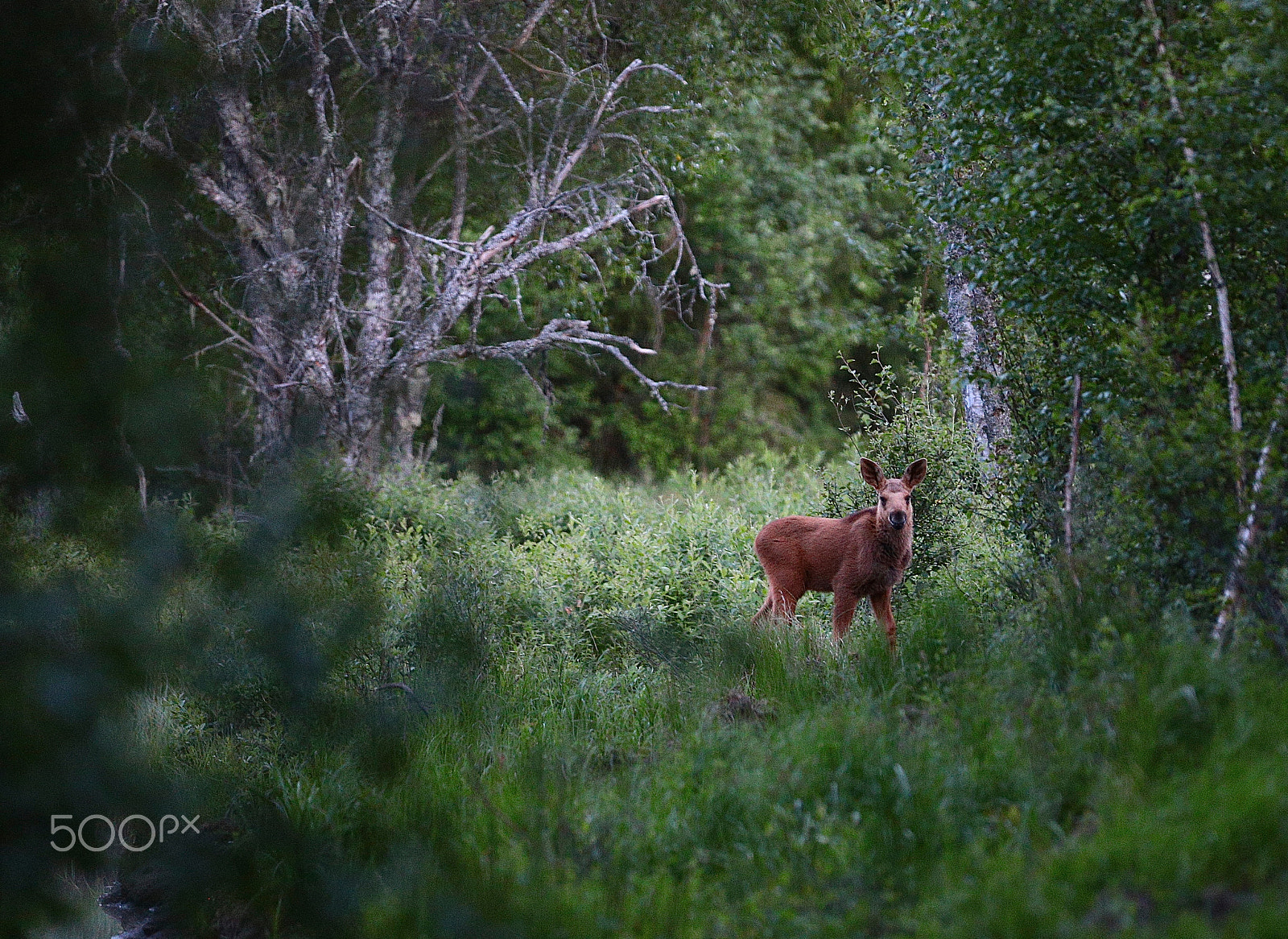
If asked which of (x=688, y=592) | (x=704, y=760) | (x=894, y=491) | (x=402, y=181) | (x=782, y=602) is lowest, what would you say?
(x=688, y=592)

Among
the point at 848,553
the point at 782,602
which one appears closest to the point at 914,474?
the point at 848,553

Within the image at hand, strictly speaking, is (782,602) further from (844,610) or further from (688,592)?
(688,592)

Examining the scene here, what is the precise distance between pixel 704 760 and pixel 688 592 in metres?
4.49

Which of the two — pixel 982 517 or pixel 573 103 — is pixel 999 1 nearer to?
pixel 982 517

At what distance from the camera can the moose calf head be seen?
23.2ft

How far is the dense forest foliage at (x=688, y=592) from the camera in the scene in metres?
3.30

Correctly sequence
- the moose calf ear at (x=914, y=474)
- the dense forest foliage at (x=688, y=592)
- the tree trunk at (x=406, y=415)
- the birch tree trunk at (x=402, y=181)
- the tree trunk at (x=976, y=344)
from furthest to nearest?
the tree trunk at (x=406, y=415) → the birch tree trunk at (x=402, y=181) → the moose calf ear at (x=914, y=474) → the tree trunk at (x=976, y=344) → the dense forest foliage at (x=688, y=592)

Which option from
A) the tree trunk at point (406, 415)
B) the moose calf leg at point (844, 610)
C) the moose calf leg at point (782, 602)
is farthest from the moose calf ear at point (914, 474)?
the tree trunk at point (406, 415)

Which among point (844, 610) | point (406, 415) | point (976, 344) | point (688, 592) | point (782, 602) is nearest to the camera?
point (844, 610)

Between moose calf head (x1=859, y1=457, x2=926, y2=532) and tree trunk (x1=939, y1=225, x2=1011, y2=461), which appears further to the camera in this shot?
tree trunk (x1=939, y1=225, x2=1011, y2=461)

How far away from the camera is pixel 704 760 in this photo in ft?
17.6

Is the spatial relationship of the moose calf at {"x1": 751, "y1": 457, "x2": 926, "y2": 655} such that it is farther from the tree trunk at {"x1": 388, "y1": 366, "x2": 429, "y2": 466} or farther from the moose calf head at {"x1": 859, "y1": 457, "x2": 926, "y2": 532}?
the tree trunk at {"x1": 388, "y1": 366, "x2": 429, "y2": 466}

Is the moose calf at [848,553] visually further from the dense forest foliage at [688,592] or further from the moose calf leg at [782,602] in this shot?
the dense forest foliage at [688,592]

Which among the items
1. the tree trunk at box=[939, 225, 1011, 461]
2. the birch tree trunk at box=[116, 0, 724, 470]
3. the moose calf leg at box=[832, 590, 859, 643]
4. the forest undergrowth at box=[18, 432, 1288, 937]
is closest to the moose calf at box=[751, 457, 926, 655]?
the moose calf leg at box=[832, 590, 859, 643]
